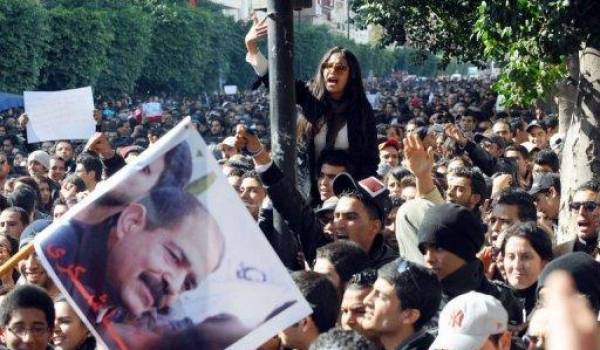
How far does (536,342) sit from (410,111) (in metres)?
20.7

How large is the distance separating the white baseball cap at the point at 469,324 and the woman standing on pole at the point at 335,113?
253 cm

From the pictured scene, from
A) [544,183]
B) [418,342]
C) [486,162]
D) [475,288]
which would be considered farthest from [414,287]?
[486,162]

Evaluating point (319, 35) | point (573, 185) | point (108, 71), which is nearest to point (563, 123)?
point (573, 185)

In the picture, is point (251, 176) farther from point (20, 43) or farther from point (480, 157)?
point (20, 43)

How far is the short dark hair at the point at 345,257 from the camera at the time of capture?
5215 mm

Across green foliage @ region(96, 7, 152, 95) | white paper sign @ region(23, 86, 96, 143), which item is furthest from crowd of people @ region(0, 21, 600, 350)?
green foliage @ region(96, 7, 152, 95)

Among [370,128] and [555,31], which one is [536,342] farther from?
[555,31]

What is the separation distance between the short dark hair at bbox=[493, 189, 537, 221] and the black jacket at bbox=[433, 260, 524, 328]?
59.2 inches

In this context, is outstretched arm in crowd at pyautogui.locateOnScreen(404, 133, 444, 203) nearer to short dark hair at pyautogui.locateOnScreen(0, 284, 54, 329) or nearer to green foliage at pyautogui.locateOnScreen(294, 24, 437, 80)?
short dark hair at pyautogui.locateOnScreen(0, 284, 54, 329)

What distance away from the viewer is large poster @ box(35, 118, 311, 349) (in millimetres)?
3754

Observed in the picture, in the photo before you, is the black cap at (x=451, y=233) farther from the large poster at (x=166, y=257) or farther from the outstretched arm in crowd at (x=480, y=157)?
the outstretched arm in crowd at (x=480, y=157)

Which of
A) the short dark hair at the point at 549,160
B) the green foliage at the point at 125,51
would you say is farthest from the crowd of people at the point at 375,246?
the green foliage at the point at 125,51

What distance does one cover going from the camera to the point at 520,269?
18.5 feet

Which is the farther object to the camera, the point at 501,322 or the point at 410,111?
the point at 410,111
